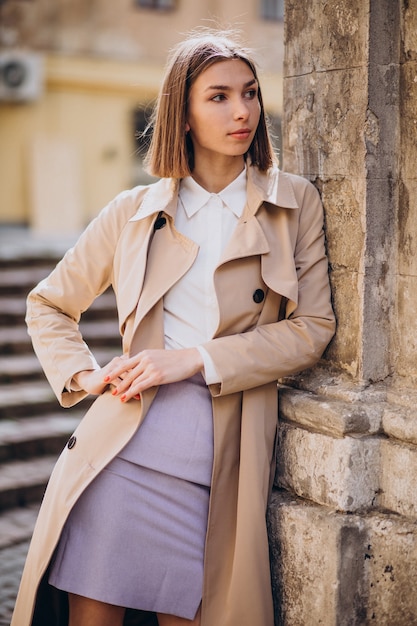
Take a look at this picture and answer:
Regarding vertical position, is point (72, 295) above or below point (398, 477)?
above

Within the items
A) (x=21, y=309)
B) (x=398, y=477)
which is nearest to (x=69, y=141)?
(x=21, y=309)

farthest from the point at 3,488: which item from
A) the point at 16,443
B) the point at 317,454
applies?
the point at 317,454

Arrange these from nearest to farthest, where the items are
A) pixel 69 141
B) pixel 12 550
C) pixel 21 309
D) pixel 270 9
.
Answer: pixel 12 550
pixel 21 309
pixel 69 141
pixel 270 9

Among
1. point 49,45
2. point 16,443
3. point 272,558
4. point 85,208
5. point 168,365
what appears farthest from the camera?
point 85,208

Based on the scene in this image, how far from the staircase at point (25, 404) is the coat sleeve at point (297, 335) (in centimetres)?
237

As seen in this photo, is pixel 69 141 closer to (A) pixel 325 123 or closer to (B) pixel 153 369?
(A) pixel 325 123

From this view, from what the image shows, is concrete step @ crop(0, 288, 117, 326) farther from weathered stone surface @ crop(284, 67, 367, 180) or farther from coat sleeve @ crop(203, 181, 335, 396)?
coat sleeve @ crop(203, 181, 335, 396)

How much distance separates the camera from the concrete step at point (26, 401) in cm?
636

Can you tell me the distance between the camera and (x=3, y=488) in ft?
17.2

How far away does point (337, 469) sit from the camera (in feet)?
9.36

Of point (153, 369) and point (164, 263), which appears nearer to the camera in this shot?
point (153, 369)

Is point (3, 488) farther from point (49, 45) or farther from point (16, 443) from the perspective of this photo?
point (49, 45)

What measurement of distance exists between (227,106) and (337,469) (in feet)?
3.76

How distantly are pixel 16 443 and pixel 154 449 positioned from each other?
313 centimetres
